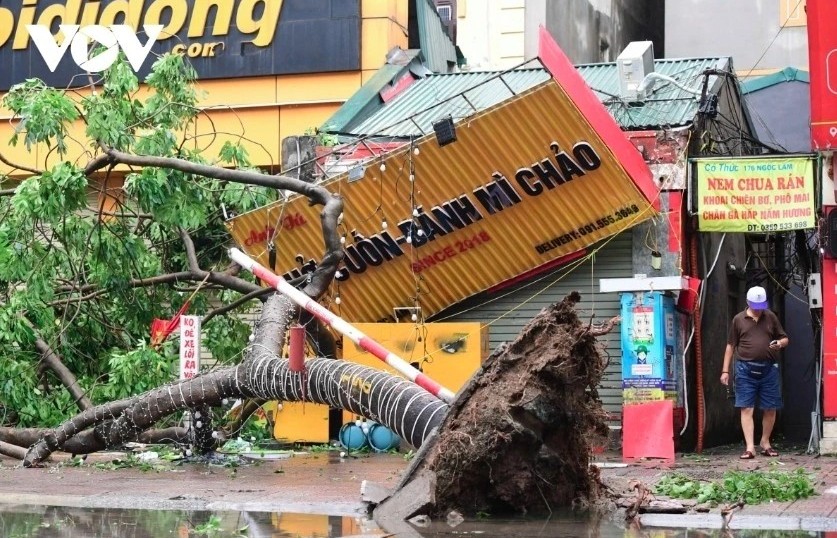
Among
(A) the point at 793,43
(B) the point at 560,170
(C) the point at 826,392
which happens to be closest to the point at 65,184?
(B) the point at 560,170

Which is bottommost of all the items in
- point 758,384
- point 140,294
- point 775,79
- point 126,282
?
point 758,384

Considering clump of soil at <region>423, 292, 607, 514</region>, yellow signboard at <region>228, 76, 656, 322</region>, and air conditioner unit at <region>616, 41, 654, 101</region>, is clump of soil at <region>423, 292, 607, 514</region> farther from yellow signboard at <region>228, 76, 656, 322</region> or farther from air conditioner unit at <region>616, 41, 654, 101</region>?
air conditioner unit at <region>616, 41, 654, 101</region>

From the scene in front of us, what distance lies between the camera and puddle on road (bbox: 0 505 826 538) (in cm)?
833

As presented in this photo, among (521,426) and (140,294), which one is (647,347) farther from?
(140,294)

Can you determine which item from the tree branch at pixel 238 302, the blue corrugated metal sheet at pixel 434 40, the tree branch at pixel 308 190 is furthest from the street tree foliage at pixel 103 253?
the blue corrugated metal sheet at pixel 434 40

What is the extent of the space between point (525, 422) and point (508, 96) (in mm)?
9078

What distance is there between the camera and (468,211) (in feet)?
52.1

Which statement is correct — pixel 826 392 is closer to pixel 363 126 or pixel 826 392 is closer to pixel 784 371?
pixel 363 126

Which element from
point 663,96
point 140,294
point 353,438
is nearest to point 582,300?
point 663,96

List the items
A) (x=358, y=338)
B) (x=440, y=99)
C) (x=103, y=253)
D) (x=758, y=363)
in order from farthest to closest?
1. (x=440, y=99)
2. (x=103, y=253)
3. (x=758, y=363)
4. (x=358, y=338)

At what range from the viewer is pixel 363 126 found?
18.3m

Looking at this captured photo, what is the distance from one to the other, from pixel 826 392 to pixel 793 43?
12.6 m

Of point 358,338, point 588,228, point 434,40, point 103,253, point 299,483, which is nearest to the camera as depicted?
point 358,338

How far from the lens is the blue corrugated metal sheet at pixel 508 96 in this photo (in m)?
16.3
